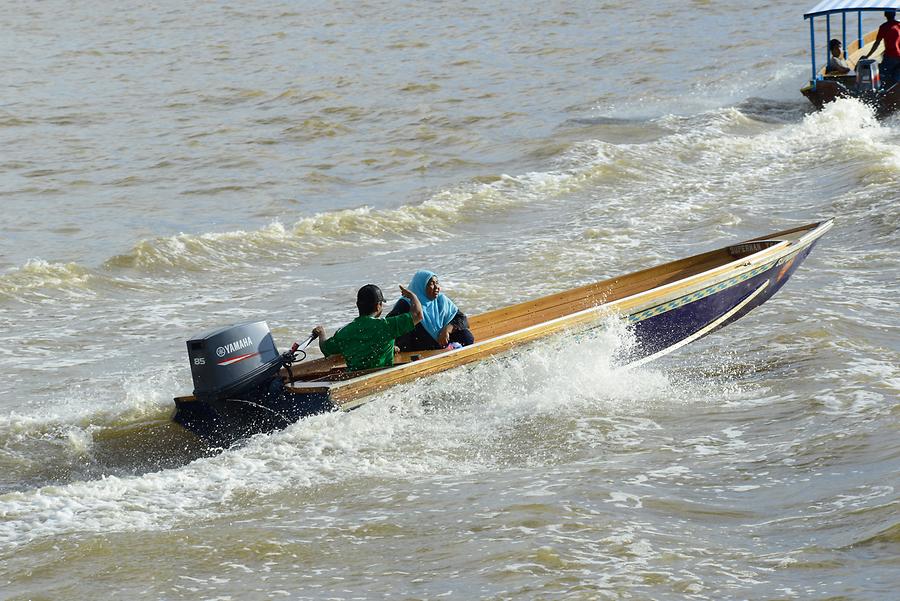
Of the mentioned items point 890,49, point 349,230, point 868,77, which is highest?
point 890,49

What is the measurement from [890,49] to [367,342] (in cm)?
1374

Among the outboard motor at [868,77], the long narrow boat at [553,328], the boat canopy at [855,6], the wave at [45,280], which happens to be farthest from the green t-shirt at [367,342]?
the outboard motor at [868,77]

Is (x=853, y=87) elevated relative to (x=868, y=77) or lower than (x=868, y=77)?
lower

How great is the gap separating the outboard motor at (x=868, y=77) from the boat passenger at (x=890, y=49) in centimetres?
20

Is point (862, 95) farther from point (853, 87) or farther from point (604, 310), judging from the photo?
point (604, 310)

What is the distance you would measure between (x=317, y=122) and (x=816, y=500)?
654 inches

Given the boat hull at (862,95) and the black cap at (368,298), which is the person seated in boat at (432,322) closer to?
the black cap at (368,298)

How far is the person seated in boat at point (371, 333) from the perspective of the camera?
7.82 meters

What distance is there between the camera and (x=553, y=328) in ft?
28.6

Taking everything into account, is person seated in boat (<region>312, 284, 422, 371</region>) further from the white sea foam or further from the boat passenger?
the boat passenger

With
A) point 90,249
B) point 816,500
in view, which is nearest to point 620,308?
point 816,500

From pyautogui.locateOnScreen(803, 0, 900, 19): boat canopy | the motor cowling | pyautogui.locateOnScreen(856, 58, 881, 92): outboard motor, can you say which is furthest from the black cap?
pyautogui.locateOnScreen(856, 58, 881, 92): outboard motor

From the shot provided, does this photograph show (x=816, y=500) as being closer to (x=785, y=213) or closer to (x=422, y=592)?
(x=422, y=592)

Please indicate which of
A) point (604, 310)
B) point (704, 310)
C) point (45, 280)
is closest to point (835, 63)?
point (704, 310)
